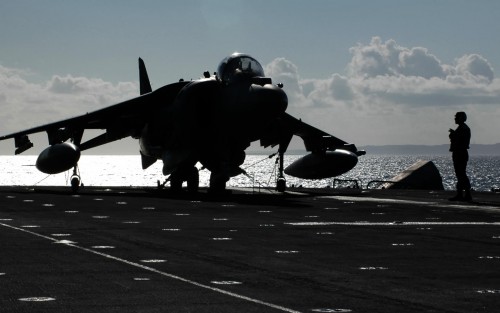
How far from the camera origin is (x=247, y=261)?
13.4m

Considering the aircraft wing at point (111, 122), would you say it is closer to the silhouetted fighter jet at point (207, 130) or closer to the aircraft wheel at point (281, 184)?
the silhouetted fighter jet at point (207, 130)

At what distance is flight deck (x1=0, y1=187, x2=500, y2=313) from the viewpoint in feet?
31.2

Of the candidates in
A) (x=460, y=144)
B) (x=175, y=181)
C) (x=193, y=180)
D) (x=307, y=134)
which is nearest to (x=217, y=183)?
(x=193, y=180)

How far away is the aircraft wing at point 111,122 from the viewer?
4094 cm

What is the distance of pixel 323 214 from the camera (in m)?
25.3

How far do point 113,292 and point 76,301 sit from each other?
726mm

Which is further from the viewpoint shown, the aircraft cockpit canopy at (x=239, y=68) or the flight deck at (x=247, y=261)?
the aircraft cockpit canopy at (x=239, y=68)

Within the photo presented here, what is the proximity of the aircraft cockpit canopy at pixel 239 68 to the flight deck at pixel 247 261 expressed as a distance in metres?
9.59

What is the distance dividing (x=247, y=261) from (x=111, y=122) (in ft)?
105

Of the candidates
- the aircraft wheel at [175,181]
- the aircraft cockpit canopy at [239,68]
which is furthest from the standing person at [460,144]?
the aircraft wheel at [175,181]

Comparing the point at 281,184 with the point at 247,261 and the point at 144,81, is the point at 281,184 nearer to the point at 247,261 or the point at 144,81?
the point at 144,81

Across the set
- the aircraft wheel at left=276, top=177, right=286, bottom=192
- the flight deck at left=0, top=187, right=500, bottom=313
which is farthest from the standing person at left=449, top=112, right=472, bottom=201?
the aircraft wheel at left=276, top=177, right=286, bottom=192

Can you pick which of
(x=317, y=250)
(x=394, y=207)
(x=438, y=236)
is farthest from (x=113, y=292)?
(x=394, y=207)

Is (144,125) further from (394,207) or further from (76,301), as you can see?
(76,301)
